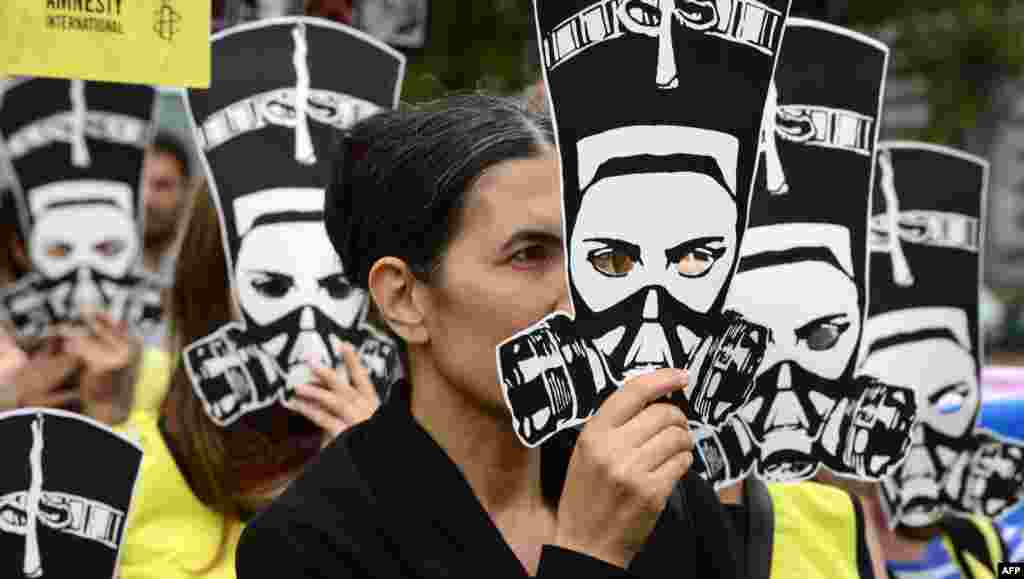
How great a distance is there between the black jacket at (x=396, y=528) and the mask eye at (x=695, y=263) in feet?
1.13

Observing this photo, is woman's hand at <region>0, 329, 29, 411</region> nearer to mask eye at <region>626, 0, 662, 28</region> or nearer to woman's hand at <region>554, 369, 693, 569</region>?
woman's hand at <region>554, 369, 693, 569</region>

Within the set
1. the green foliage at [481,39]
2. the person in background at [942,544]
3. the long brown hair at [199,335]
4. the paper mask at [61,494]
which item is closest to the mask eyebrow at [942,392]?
the person in background at [942,544]

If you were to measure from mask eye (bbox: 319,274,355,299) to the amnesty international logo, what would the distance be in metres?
0.79

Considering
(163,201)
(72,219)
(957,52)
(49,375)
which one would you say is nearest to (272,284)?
(72,219)

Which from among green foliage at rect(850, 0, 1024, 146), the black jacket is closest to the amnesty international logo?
the black jacket

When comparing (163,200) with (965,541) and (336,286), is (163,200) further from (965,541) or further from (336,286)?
(965,541)

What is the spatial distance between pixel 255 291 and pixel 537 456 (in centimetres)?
90

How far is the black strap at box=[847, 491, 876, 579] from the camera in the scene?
245 centimetres

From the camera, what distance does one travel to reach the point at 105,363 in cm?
400

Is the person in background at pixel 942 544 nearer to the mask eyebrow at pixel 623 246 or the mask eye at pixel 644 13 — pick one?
the mask eyebrow at pixel 623 246

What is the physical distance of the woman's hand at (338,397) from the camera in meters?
2.65

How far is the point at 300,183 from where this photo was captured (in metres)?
2.81

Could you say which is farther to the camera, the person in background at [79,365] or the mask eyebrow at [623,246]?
the person in background at [79,365]

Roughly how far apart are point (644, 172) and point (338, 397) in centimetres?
114
